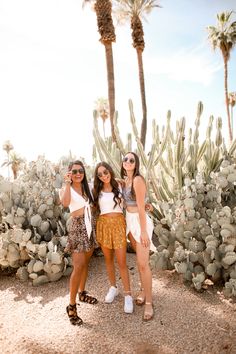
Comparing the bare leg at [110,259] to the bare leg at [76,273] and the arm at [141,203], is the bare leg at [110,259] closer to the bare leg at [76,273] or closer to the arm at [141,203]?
the bare leg at [76,273]

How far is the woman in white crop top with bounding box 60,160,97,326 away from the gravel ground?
29 cm

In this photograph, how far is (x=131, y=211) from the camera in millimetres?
4512

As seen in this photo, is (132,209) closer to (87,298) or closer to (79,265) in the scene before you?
(79,265)

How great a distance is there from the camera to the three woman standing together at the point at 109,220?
4.38 metres

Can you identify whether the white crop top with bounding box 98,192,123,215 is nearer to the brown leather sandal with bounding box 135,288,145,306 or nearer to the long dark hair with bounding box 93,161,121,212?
the long dark hair with bounding box 93,161,121,212

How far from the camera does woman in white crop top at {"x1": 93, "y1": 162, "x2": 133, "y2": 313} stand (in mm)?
4477

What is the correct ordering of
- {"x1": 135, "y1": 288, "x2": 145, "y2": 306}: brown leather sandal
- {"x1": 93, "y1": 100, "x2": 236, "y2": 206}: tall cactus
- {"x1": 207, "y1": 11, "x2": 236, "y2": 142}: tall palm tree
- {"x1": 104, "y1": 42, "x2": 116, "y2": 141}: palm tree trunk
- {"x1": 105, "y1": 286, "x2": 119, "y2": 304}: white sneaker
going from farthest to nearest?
{"x1": 207, "y1": 11, "x2": 236, "y2": 142}: tall palm tree → {"x1": 104, "y1": 42, "x2": 116, "y2": 141}: palm tree trunk → {"x1": 93, "y1": 100, "x2": 236, "y2": 206}: tall cactus → {"x1": 105, "y1": 286, "x2": 119, "y2": 304}: white sneaker → {"x1": 135, "y1": 288, "x2": 145, "y2": 306}: brown leather sandal

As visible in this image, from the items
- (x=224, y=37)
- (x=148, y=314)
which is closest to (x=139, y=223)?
(x=148, y=314)

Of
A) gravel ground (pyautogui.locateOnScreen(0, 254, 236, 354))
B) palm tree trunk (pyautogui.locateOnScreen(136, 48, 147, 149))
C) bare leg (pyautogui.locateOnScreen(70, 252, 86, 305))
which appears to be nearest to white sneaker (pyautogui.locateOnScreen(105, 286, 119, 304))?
gravel ground (pyautogui.locateOnScreen(0, 254, 236, 354))

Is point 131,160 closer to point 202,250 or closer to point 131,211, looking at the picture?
point 131,211

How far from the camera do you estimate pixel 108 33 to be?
54.7 feet

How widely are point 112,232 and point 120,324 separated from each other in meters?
0.95

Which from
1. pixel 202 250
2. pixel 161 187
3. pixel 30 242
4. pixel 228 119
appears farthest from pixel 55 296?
pixel 228 119

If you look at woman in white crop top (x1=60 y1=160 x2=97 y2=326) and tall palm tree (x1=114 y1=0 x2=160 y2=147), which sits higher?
tall palm tree (x1=114 y1=0 x2=160 y2=147)
